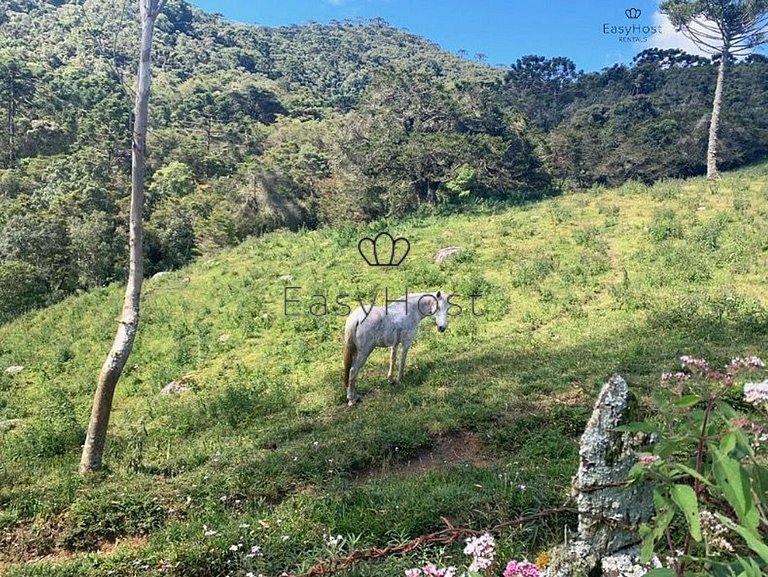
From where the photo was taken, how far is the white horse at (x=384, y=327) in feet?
26.9

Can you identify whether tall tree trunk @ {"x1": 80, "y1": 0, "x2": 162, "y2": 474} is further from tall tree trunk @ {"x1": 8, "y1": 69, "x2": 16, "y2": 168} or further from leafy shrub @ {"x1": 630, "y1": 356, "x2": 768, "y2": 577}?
tall tree trunk @ {"x1": 8, "y1": 69, "x2": 16, "y2": 168}

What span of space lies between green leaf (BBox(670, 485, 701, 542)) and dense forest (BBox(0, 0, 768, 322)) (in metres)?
6.91

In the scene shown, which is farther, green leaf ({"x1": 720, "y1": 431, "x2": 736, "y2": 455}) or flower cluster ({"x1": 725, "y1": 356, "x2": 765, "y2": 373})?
flower cluster ({"x1": 725, "y1": 356, "x2": 765, "y2": 373})

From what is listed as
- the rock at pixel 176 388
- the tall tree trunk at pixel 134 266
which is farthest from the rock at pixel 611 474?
the rock at pixel 176 388

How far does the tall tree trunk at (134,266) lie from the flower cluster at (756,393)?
19.8 ft

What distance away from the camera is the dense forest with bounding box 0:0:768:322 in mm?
25922

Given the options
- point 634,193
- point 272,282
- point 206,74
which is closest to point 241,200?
point 272,282

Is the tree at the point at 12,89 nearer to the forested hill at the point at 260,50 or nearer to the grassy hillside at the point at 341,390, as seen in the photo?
the forested hill at the point at 260,50

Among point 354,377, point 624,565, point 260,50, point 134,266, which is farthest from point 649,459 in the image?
point 260,50

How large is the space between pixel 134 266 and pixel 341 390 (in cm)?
375

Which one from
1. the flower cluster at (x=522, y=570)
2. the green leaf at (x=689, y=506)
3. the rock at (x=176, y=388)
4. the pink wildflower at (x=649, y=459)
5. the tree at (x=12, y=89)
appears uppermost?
the tree at (x=12, y=89)

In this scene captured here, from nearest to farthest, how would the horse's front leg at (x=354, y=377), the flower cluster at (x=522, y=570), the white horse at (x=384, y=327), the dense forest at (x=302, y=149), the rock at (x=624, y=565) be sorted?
the flower cluster at (x=522, y=570) → the rock at (x=624, y=565) → the horse's front leg at (x=354, y=377) → the white horse at (x=384, y=327) → the dense forest at (x=302, y=149)

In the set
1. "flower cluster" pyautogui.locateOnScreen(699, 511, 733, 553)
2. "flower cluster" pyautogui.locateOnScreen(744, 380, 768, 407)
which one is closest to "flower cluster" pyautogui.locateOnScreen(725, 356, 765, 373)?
"flower cluster" pyautogui.locateOnScreen(744, 380, 768, 407)

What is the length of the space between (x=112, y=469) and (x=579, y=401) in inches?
225
